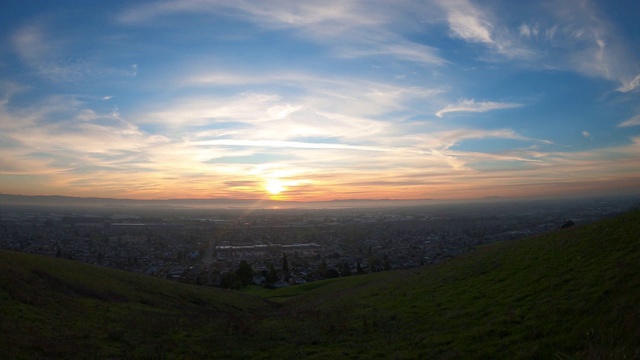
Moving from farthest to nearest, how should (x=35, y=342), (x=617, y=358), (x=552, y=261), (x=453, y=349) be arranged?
(x=552, y=261) → (x=35, y=342) → (x=453, y=349) → (x=617, y=358)

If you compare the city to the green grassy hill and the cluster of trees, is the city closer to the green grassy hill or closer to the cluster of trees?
the cluster of trees

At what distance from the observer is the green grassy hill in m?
10.1

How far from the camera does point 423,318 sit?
1581cm

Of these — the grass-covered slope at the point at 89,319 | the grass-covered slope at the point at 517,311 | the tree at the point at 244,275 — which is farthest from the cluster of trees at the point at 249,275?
the grass-covered slope at the point at 517,311

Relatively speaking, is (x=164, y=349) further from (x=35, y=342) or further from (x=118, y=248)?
(x=118, y=248)

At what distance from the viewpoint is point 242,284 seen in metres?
58.7

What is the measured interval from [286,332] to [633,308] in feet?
43.3

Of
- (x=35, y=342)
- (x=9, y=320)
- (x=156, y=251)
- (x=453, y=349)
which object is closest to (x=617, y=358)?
(x=453, y=349)

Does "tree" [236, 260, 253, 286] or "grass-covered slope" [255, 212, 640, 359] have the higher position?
"grass-covered slope" [255, 212, 640, 359]

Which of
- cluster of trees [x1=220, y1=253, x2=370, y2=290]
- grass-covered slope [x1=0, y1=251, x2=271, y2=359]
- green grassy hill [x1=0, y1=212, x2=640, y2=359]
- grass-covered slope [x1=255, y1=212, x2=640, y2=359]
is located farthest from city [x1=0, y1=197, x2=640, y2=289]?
green grassy hill [x1=0, y1=212, x2=640, y2=359]

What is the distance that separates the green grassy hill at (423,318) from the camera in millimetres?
10078

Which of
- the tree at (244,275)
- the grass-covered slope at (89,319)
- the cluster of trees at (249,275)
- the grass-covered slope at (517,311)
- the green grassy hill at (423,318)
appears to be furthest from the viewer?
the tree at (244,275)

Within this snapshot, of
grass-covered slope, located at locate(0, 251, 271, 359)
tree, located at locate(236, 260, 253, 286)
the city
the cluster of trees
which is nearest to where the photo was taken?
grass-covered slope, located at locate(0, 251, 271, 359)

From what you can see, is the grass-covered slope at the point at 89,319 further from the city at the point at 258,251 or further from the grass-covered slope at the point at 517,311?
the city at the point at 258,251
